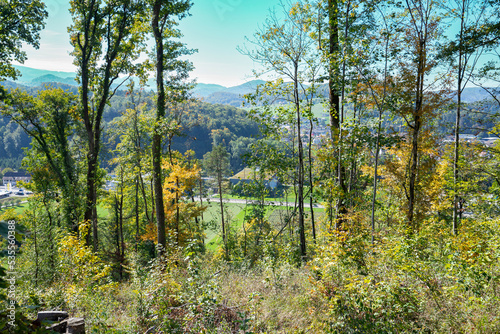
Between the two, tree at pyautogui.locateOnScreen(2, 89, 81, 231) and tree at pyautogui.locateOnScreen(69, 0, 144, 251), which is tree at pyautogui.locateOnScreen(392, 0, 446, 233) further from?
tree at pyautogui.locateOnScreen(2, 89, 81, 231)

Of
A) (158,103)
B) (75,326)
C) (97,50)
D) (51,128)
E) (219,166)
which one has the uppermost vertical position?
(97,50)

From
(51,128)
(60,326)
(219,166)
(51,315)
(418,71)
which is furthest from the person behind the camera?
(219,166)

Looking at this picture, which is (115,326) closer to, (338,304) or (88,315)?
(88,315)

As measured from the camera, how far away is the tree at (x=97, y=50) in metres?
9.82

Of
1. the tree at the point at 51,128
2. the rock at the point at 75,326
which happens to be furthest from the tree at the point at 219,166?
the rock at the point at 75,326

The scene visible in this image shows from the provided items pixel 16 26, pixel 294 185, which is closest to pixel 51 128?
pixel 16 26

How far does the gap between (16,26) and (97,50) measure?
2523 mm

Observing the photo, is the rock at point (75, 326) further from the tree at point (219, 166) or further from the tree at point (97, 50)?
the tree at point (219, 166)

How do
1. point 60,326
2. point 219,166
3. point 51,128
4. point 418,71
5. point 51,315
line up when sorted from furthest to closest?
point 219,166
point 51,128
point 418,71
point 51,315
point 60,326

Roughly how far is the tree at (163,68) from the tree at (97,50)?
4.80 ft

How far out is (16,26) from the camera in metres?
9.25

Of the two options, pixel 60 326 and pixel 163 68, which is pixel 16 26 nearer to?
pixel 163 68

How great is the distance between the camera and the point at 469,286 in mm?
3912

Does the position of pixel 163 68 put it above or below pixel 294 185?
above
